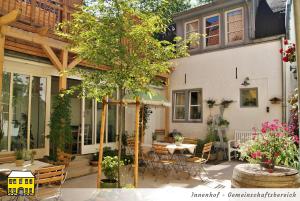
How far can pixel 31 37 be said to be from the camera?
681 cm

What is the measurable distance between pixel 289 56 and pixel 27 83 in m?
6.92

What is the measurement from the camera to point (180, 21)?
13.4 metres

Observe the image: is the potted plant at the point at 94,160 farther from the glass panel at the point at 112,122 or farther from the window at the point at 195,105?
the window at the point at 195,105

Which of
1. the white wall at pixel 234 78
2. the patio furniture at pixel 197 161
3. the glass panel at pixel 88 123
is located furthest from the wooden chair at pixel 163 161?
the white wall at pixel 234 78

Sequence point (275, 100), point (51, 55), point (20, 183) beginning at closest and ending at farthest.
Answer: point (20, 183)
point (51, 55)
point (275, 100)

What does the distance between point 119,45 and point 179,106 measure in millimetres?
8878

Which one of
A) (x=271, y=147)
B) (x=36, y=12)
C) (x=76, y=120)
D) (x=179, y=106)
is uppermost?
(x=36, y=12)

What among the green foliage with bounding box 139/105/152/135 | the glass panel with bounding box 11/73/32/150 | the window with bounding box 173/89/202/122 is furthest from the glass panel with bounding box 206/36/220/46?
the glass panel with bounding box 11/73/32/150

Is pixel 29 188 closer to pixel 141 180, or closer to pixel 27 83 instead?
pixel 141 180

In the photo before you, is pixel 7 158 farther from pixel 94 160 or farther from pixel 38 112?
pixel 94 160

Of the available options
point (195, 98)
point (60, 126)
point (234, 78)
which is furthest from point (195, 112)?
point (60, 126)

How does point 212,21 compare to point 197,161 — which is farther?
point 212,21

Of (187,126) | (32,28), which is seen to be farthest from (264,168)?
(187,126)

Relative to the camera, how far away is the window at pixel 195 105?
40.1 feet
